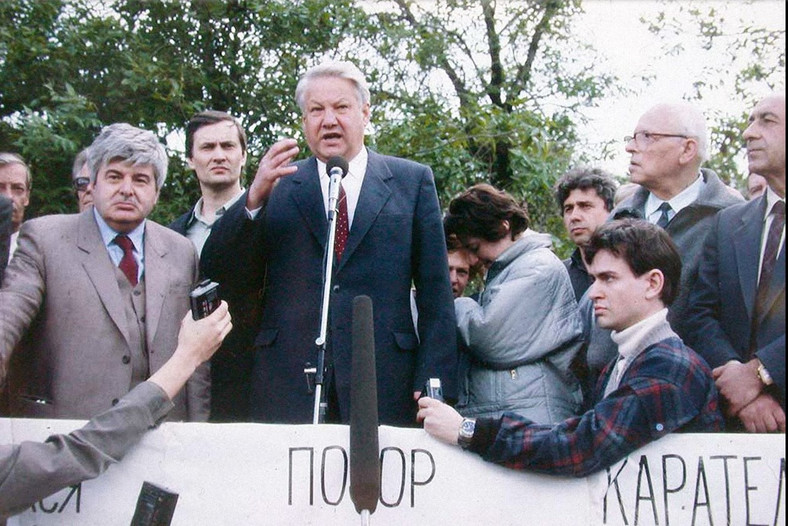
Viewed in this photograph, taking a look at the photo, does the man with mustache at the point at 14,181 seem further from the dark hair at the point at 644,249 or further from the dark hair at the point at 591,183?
the dark hair at the point at 644,249

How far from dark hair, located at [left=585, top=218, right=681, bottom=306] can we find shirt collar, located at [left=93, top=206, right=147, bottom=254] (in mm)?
1666

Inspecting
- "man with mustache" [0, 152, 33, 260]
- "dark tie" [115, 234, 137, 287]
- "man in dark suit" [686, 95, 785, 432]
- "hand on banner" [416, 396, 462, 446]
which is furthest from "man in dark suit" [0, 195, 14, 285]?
"man in dark suit" [686, 95, 785, 432]

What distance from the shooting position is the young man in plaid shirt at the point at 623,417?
2.87m

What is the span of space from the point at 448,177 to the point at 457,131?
389 mm

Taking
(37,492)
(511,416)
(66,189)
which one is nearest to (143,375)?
(37,492)

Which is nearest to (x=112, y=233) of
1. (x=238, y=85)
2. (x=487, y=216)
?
(x=487, y=216)

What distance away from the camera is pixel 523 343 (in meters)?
3.64

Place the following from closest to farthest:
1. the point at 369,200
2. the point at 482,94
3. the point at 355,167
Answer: the point at 369,200 → the point at 355,167 → the point at 482,94

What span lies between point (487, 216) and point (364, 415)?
1486mm

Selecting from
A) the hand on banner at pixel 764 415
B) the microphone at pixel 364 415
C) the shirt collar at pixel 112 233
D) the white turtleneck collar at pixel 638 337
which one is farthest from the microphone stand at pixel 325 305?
the hand on banner at pixel 764 415

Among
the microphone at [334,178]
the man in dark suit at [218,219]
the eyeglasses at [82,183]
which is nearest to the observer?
the microphone at [334,178]

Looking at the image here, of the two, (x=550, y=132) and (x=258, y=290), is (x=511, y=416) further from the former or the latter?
(x=550, y=132)

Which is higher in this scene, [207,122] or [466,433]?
[207,122]

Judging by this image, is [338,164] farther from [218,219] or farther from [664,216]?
[664,216]
